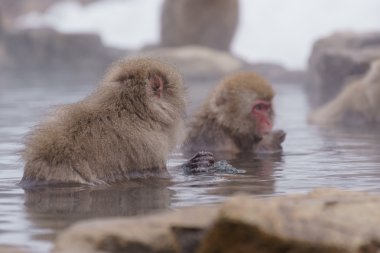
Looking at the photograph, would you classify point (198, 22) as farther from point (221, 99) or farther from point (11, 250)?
point (11, 250)

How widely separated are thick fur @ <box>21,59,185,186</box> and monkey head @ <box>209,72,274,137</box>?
1.93 m

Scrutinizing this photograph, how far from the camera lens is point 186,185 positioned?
6.92m

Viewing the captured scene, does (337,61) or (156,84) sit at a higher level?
(337,61)

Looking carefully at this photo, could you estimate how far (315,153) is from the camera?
9.03m

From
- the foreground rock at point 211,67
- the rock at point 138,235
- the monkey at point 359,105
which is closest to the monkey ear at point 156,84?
the rock at point 138,235

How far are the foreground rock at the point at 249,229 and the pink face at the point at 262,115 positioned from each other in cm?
416

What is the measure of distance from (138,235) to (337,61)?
11115 mm

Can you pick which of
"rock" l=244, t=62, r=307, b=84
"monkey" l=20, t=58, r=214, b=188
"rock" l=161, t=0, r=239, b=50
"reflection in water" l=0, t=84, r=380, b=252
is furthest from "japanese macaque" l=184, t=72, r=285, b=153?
"rock" l=161, t=0, r=239, b=50

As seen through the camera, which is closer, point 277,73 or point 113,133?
point 113,133

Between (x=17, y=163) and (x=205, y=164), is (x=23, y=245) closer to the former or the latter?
(x=205, y=164)

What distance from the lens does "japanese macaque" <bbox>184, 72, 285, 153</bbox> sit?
9164 millimetres

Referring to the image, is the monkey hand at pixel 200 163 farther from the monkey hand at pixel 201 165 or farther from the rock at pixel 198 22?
the rock at pixel 198 22

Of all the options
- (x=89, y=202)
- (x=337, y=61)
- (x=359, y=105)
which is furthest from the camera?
(x=337, y=61)

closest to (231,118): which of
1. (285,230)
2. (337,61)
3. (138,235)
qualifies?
(138,235)
